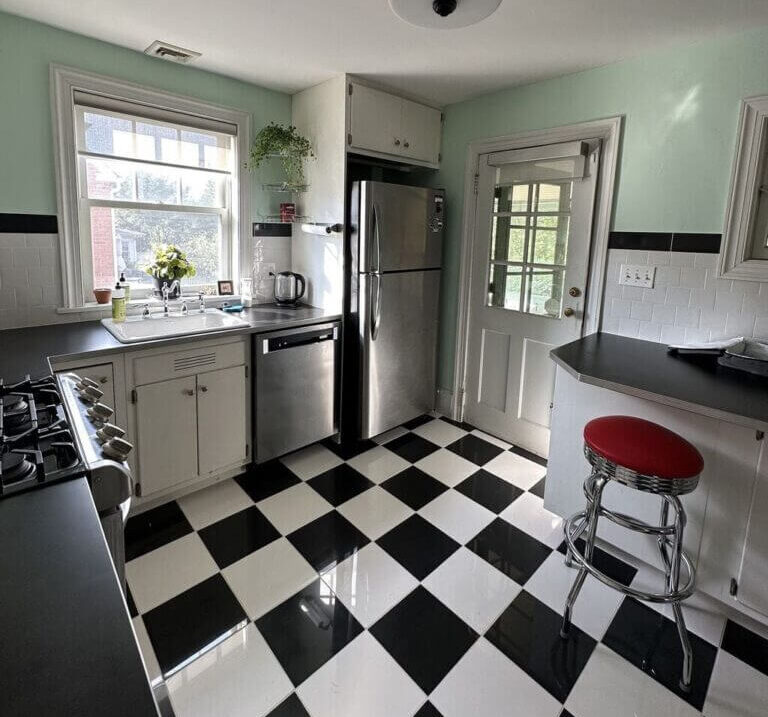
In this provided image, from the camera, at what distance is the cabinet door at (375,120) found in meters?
2.84

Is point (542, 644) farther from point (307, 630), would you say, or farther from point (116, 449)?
point (116, 449)

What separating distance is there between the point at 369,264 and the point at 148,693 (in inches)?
99.5

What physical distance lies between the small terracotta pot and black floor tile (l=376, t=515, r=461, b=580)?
1.89 m

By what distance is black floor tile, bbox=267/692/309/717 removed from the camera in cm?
145

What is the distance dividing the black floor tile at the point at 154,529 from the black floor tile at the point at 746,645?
2.22 meters

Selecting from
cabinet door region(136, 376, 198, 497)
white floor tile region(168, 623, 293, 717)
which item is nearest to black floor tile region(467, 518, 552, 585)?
white floor tile region(168, 623, 293, 717)

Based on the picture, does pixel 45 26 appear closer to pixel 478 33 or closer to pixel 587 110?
pixel 478 33

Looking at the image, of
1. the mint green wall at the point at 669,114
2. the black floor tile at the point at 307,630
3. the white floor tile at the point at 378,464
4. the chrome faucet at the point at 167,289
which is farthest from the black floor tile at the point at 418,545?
the mint green wall at the point at 669,114

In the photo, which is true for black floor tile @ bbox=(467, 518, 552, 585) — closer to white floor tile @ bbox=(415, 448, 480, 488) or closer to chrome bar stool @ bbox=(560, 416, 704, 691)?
chrome bar stool @ bbox=(560, 416, 704, 691)

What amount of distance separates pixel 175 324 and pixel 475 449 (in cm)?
199

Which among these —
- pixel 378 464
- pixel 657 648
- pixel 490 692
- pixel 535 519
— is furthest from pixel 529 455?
pixel 490 692

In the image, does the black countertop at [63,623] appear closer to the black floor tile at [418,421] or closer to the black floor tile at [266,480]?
the black floor tile at [266,480]

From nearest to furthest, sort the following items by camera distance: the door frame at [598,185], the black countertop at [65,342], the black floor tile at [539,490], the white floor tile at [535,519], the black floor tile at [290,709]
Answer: the black floor tile at [290,709], the black countertop at [65,342], the white floor tile at [535,519], the door frame at [598,185], the black floor tile at [539,490]

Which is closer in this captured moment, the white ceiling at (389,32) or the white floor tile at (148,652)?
the white floor tile at (148,652)
